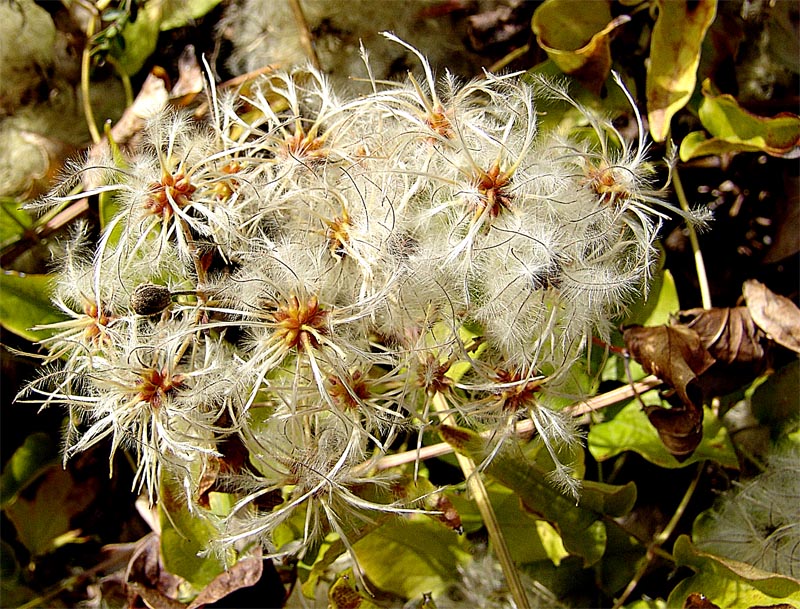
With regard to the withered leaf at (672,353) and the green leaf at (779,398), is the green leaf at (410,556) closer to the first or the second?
the withered leaf at (672,353)

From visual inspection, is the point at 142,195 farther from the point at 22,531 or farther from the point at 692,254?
the point at 692,254

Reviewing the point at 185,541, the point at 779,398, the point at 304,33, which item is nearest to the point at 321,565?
the point at 185,541

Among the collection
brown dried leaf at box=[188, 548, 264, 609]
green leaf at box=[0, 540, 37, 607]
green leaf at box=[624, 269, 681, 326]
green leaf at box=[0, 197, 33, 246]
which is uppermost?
green leaf at box=[0, 197, 33, 246]

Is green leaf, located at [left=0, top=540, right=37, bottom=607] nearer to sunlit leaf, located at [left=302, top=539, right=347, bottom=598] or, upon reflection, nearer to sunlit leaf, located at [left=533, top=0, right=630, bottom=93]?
sunlit leaf, located at [left=302, top=539, right=347, bottom=598]

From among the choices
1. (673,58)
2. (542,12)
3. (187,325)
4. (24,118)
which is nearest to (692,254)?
(673,58)

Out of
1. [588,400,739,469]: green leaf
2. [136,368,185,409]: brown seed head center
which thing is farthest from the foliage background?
[136,368,185,409]: brown seed head center

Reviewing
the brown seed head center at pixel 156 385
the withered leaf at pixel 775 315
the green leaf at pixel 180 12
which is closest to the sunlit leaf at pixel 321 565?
the brown seed head center at pixel 156 385

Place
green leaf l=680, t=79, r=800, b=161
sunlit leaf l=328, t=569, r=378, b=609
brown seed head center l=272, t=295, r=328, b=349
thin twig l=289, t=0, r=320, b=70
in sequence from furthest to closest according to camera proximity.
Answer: thin twig l=289, t=0, r=320, b=70 → green leaf l=680, t=79, r=800, b=161 → sunlit leaf l=328, t=569, r=378, b=609 → brown seed head center l=272, t=295, r=328, b=349

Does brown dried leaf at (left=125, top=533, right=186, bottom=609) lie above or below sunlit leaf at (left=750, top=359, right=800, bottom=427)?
above
